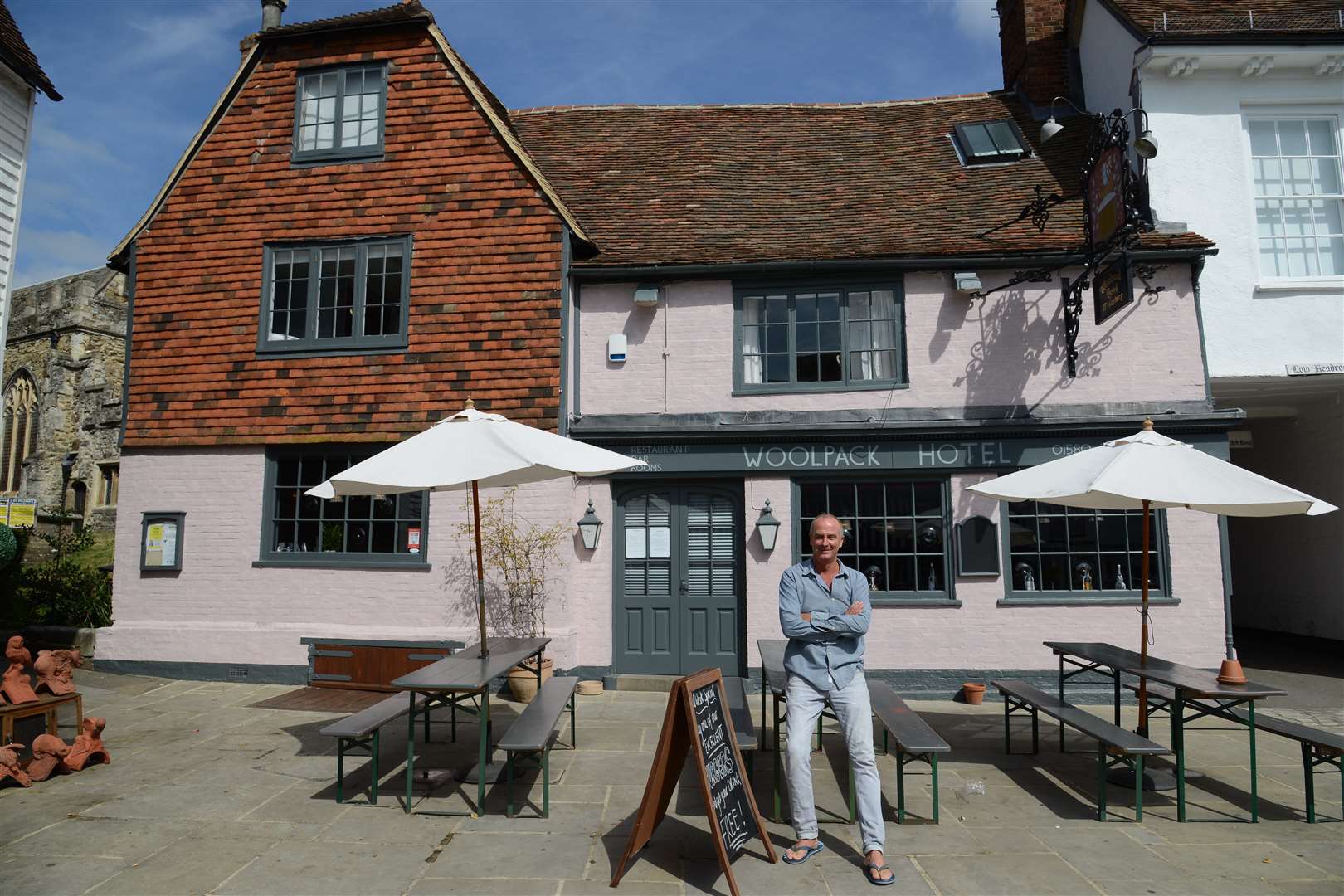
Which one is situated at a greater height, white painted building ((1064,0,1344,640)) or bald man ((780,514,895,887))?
white painted building ((1064,0,1344,640))

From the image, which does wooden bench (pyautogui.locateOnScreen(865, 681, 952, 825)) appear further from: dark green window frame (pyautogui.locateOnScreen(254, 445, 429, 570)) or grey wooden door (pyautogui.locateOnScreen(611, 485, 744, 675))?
dark green window frame (pyautogui.locateOnScreen(254, 445, 429, 570))

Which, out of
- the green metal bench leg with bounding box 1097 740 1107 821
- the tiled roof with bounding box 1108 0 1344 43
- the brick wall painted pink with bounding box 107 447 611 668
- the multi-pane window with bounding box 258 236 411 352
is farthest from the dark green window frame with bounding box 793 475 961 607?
the tiled roof with bounding box 1108 0 1344 43

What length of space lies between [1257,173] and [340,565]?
40.6 ft

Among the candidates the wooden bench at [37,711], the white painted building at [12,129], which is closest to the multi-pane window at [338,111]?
the white painted building at [12,129]

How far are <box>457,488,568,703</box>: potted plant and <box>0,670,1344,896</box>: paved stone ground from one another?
8.23 feet

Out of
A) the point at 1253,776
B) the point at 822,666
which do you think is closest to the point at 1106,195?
the point at 1253,776

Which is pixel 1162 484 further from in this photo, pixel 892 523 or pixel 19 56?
pixel 19 56

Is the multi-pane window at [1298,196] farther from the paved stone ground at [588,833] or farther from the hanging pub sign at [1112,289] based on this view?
the paved stone ground at [588,833]

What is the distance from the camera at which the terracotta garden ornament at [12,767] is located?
19.1ft

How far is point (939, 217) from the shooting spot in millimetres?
10688

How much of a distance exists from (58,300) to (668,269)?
29256 mm

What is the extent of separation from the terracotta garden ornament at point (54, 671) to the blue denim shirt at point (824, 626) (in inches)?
224

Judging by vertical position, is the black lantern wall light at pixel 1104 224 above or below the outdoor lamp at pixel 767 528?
above

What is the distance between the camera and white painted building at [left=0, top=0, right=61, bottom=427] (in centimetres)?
1052
